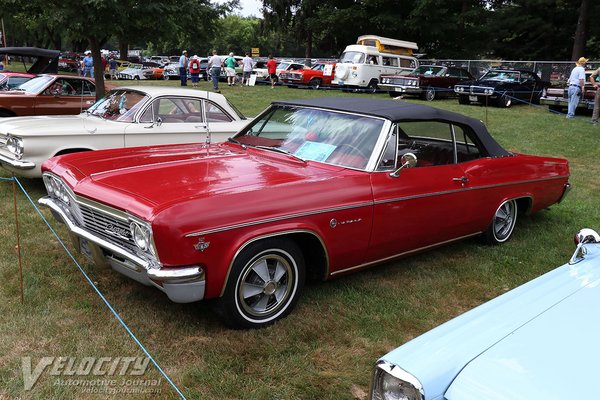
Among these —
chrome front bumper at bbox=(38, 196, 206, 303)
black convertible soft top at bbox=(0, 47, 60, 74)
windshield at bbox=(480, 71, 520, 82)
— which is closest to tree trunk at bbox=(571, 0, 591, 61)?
windshield at bbox=(480, 71, 520, 82)

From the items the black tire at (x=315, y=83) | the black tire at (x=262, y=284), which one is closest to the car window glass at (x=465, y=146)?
the black tire at (x=262, y=284)

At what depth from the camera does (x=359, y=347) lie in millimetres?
3375

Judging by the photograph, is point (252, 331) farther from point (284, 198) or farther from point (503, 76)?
point (503, 76)

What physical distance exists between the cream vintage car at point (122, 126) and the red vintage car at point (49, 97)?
9.37 feet

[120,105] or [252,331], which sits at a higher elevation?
[120,105]

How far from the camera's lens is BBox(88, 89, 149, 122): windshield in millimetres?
6879

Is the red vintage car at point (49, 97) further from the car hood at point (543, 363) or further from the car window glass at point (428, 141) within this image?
the car hood at point (543, 363)

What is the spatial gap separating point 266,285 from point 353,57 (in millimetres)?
20606

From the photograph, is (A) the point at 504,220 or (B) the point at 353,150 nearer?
(B) the point at 353,150

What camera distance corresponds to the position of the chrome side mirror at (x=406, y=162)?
3.79 meters

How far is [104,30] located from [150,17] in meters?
1.12

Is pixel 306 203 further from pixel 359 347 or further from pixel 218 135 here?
pixel 218 135

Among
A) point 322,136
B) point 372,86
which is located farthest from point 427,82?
point 322,136

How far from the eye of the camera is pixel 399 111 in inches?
170
